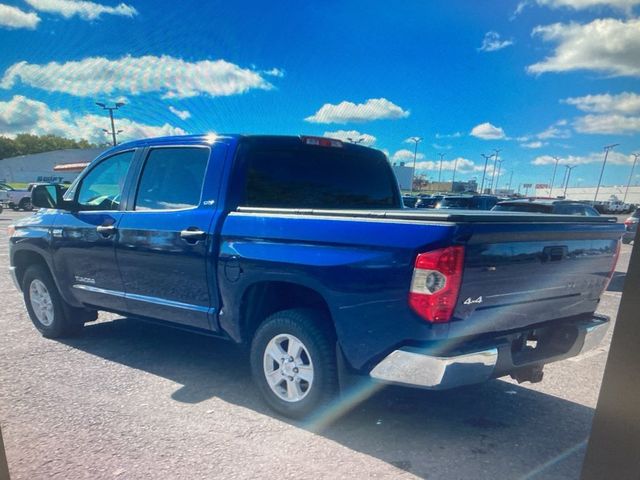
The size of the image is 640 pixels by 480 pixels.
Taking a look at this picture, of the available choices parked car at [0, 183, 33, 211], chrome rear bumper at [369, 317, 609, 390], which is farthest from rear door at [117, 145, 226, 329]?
parked car at [0, 183, 33, 211]

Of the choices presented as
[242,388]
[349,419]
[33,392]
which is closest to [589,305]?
[349,419]

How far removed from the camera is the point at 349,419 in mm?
3188

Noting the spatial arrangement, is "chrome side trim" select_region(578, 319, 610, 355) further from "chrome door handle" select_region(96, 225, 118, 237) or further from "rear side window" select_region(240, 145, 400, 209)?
"chrome door handle" select_region(96, 225, 118, 237)

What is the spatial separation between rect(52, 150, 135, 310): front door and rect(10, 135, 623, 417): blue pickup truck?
0.02m

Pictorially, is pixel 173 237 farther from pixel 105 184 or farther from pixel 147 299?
pixel 105 184

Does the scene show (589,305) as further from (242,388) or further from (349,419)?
(242,388)

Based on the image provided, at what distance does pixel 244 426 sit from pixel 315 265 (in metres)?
1.24

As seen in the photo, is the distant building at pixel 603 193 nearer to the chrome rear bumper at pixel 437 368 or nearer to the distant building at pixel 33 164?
the chrome rear bumper at pixel 437 368

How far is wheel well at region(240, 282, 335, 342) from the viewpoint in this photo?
3.21m

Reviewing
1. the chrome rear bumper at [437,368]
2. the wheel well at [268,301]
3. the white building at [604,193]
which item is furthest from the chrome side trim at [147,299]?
the white building at [604,193]

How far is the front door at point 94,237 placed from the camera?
13.7ft

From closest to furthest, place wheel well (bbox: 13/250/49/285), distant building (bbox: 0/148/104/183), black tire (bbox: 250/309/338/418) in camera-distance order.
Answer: black tire (bbox: 250/309/338/418), wheel well (bbox: 13/250/49/285), distant building (bbox: 0/148/104/183)

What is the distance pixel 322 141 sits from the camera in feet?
12.8

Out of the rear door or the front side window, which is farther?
the front side window
